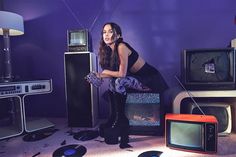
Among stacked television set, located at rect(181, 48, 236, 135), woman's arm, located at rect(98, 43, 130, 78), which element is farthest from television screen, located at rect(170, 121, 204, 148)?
woman's arm, located at rect(98, 43, 130, 78)

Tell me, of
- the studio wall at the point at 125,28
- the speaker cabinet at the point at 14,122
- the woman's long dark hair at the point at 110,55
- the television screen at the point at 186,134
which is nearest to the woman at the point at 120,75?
the woman's long dark hair at the point at 110,55

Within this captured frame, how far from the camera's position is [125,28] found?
72.0 inches

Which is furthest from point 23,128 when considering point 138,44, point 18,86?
point 138,44

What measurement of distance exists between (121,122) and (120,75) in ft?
1.02

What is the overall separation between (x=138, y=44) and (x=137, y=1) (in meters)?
0.40

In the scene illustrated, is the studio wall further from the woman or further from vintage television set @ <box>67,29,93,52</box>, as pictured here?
the woman

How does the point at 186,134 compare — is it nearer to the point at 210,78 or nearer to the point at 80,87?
the point at 210,78

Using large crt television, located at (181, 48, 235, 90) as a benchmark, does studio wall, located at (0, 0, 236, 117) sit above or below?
above

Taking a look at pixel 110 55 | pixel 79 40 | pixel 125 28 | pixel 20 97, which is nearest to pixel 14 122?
pixel 20 97

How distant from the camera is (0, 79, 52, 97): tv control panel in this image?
1326 mm

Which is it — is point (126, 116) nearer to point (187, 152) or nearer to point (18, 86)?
point (187, 152)

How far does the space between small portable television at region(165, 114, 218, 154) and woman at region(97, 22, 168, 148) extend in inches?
10.3

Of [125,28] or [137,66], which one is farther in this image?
[125,28]

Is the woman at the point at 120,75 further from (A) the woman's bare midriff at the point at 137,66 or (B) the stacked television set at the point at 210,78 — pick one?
(B) the stacked television set at the point at 210,78
